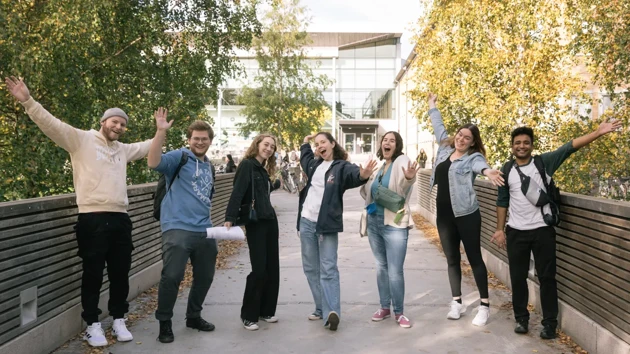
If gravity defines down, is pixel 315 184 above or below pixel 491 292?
above

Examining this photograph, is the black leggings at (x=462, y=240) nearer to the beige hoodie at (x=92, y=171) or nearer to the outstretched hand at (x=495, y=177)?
the outstretched hand at (x=495, y=177)

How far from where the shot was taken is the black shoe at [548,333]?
5.25 metres

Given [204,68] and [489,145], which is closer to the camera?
[204,68]

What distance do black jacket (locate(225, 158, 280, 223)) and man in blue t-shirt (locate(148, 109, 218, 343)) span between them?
231 millimetres

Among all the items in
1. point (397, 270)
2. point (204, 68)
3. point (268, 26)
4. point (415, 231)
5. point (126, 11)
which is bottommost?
point (415, 231)

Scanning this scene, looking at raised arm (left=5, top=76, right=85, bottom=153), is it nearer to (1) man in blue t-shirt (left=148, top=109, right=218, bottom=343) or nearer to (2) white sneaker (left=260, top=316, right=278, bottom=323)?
(1) man in blue t-shirt (left=148, top=109, right=218, bottom=343)

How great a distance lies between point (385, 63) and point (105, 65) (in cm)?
5269

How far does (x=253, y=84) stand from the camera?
3938cm

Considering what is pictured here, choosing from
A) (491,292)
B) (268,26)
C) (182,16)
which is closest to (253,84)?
(268,26)

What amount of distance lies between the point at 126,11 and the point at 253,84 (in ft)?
91.4

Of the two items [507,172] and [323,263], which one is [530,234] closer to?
[507,172]

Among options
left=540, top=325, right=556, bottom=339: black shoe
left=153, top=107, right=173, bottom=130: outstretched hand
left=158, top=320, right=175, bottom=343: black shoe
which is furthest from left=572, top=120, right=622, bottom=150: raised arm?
left=158, top=320, right=175, bottom=343: black shoe

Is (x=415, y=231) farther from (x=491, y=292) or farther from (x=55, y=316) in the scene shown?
(x=55, y=316)

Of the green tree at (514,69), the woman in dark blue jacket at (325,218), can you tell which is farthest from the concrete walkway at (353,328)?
the green tree at (514,69)
